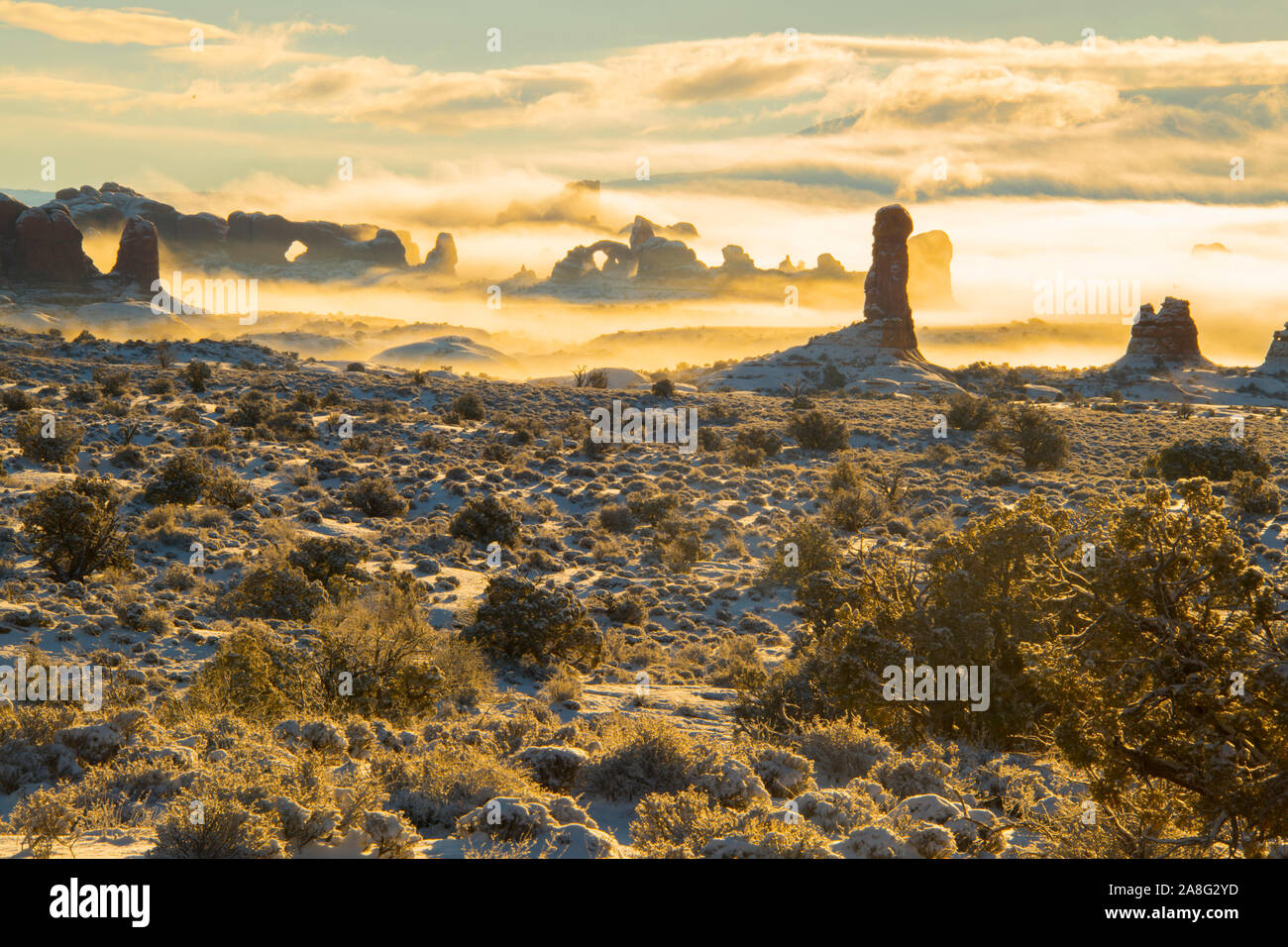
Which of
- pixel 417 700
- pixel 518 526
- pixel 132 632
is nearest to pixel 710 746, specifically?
pixel 417 700

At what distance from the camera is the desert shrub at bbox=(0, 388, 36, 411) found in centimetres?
3639

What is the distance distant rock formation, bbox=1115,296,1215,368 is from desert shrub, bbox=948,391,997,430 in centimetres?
5616

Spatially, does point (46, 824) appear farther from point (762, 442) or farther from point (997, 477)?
point (762, 442)

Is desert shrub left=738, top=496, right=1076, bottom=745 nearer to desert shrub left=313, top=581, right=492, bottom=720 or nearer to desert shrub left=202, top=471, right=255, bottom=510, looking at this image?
desert shrub left=313, top=581, right=492, bottom=720

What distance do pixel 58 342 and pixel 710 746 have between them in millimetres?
73183

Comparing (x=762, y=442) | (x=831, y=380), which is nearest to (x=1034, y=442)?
(x=762, y=442)

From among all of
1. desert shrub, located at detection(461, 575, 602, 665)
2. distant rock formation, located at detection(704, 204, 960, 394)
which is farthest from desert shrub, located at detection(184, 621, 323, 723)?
distant rock formation, located at detection(704, 204, 960, 394)

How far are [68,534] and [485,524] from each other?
35.6 feet

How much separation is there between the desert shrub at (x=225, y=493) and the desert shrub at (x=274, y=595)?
805cm

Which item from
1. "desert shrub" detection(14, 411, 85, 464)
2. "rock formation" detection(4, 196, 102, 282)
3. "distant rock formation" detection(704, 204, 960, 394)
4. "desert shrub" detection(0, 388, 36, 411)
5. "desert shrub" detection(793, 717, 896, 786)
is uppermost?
"rock formation" detection(4, 196, 102, 282)

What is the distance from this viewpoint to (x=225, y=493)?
2666 centimetres

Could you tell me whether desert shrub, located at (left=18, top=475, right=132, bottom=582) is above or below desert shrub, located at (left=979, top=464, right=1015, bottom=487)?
above
